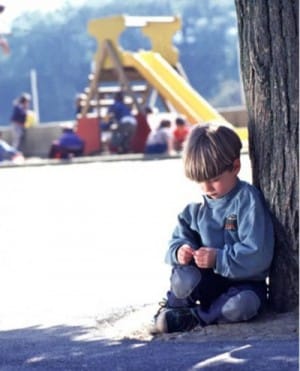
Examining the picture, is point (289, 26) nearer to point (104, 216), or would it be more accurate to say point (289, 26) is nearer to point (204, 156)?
point (204, 156)

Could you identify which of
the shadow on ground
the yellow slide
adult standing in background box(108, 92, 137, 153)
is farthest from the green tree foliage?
the shadow on ground

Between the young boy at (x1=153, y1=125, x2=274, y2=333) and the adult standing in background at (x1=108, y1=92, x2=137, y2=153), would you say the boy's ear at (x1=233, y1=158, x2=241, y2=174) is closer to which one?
the young boy at (x1=153, y1=125, x2=274, y2=333)

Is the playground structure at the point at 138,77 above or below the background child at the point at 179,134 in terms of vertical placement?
above

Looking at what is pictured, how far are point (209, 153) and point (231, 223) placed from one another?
0.34 m

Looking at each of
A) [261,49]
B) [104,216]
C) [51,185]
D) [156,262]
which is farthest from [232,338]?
[51,185]

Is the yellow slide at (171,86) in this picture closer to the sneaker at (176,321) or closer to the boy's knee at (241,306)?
the sneaker at (176,321)

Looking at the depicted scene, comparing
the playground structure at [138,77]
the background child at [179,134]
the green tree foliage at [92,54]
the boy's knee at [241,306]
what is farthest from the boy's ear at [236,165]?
the green tree foliage at [92,54]

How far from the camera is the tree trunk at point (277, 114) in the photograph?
5.91 m

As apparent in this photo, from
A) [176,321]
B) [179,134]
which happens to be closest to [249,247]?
[176,321]

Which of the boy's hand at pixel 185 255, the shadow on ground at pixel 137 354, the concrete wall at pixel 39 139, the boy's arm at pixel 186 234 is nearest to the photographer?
the shadow on ground at pixel 137 354

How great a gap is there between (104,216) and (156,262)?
164 inches

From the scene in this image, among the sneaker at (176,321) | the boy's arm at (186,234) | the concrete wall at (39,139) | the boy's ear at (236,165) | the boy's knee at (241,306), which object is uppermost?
the boy's ear at (236,165)

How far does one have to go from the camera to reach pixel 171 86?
94.9 feet

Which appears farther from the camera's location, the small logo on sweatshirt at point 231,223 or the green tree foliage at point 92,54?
the green tree foliage at point 92,54
